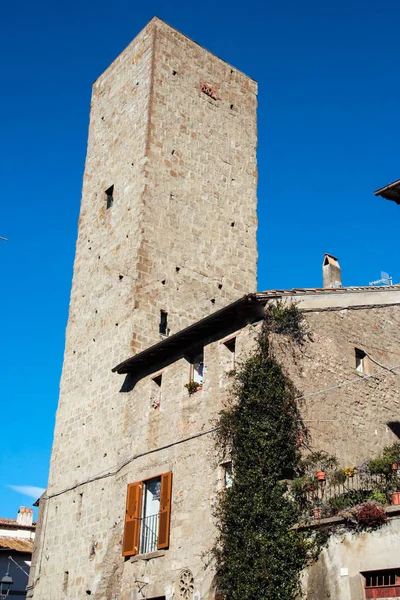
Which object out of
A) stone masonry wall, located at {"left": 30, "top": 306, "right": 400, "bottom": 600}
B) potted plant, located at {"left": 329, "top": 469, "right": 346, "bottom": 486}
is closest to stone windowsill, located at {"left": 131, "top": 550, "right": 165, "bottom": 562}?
stone masonry wall, located at {"left": 30, "top": 306, "right": 400, "bottom": 600}

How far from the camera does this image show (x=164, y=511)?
16.4m

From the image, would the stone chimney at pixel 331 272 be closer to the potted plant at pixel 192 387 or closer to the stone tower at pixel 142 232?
the stone tower at pixel 142 232

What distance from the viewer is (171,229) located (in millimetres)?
23250

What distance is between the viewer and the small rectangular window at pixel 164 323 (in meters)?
21.6

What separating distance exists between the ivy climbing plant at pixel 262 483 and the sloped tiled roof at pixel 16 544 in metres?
21.2

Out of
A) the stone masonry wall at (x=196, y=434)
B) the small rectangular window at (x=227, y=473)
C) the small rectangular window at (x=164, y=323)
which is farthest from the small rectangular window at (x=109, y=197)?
the small rectangular window at (x=227, y=473)

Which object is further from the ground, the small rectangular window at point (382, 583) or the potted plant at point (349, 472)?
the potted plant at point (349, 472)

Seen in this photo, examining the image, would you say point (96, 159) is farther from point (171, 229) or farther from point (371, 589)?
point (371, 589)

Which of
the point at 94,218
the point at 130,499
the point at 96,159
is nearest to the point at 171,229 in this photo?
the point at 94,218

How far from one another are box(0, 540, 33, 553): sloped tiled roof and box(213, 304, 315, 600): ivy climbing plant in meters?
21.2

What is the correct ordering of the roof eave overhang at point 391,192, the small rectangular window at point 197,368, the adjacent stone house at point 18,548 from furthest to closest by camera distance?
1. the adjacent stone house at point 18,548
2. the small rectangular window at point 197,368
3. the roof eave overhang at point 391,192

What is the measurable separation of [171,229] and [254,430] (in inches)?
384

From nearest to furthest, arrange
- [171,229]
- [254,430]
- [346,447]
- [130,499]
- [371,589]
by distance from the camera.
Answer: [371,589], [254,430], [346,447], [130,499], [171,229]

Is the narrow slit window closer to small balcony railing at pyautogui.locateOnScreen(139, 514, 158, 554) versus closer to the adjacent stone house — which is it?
small balcony railing at pyautogui.locateOnScreen(139, 514, 158, 554)
